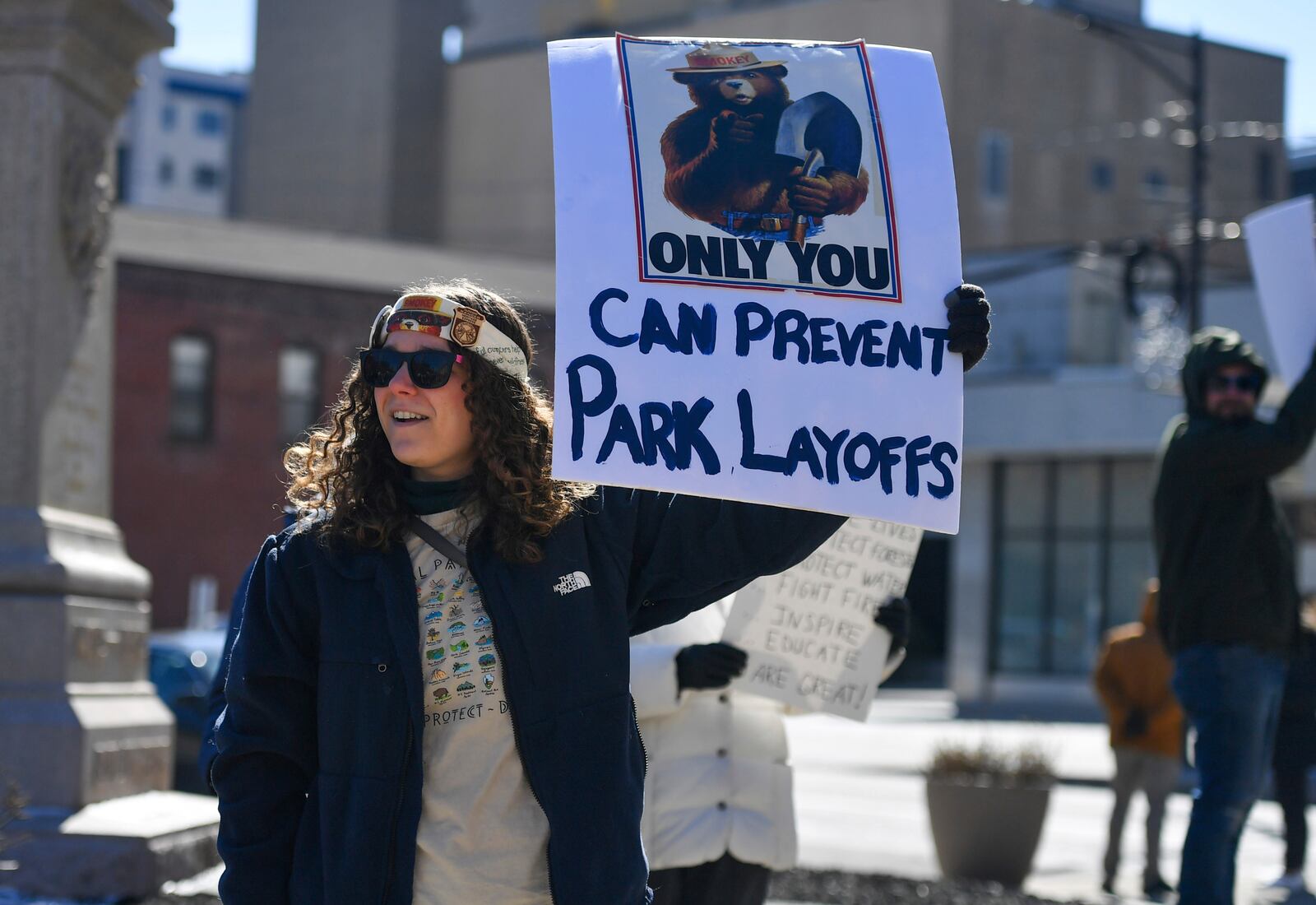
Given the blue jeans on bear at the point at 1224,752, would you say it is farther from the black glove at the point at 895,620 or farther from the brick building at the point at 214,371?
the brick building at the point at 214,371

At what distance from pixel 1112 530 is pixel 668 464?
3406 cm

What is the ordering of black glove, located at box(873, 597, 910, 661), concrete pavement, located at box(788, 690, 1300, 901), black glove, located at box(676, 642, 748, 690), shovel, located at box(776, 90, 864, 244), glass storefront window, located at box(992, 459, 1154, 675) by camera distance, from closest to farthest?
1. shovel, located at box(776, 90, 864, 244)
2. black glove, located at box(676, 642, 748, 690)
3. black glove, located at box(873, 597, 910, 661)
4. concrete pavement, located at box(788, 690, 1300, 901)
5. glass storefront window, located at box(992, 459, 1154, 675)

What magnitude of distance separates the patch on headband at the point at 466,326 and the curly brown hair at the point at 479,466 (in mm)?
25

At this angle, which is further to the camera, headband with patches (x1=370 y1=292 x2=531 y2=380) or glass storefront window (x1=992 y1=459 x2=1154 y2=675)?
glass storefront window (x1=992 y1=459 x2=1154 y2=675)

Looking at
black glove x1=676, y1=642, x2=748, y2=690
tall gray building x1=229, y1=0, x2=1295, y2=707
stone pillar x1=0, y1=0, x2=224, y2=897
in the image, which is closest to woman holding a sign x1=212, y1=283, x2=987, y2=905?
black glove x1=676, y1=642, x2=748, y2=690

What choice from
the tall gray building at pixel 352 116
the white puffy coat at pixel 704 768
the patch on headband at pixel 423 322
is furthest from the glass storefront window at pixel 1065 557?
the patch on headband at pixel 423 322

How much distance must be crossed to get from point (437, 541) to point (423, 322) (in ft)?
1.31

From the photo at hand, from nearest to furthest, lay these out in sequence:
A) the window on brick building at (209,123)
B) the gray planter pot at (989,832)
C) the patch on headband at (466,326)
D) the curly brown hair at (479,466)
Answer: the curly brown hair at (479,466) → the patch on headband at (466,326) → the gray planter pot at (989,832) → the window on brick building at (209,123)

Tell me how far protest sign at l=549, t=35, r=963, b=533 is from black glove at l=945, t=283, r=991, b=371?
37 millimetres

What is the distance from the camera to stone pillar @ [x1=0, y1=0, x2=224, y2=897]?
21.6 feet

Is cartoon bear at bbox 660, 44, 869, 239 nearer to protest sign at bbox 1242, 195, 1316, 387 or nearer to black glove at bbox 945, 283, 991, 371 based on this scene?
black glove at bbox 945, 283, 991, 371

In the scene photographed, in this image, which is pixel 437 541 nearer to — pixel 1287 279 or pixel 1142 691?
pixel 1287 279

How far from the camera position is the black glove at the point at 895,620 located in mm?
5008

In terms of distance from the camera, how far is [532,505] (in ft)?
10.4
